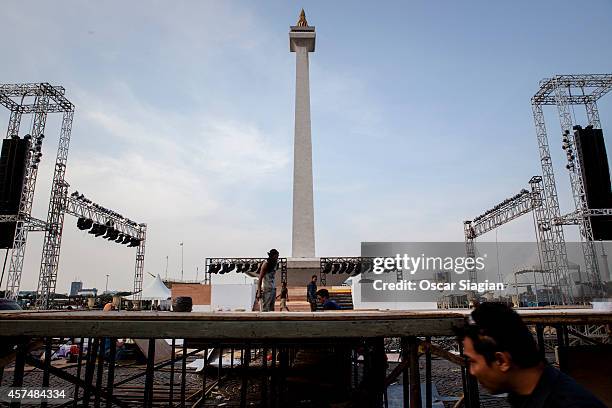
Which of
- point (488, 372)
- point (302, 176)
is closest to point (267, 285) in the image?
point (488, 372)

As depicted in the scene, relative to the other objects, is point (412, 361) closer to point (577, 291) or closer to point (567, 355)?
point (567, 355)

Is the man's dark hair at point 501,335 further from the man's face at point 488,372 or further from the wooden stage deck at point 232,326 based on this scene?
the wooden stage deck at point 232,326

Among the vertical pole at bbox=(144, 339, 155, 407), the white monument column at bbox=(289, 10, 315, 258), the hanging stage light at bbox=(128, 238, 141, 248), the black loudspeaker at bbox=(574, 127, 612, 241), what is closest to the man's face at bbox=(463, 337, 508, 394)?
the vertical pole at bbox=(144, 339, 155, 407)

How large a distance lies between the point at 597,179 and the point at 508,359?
28359 mm

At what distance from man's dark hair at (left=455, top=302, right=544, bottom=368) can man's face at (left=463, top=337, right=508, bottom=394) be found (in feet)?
0.06

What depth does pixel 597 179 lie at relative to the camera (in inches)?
955

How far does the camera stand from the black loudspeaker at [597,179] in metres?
24.2

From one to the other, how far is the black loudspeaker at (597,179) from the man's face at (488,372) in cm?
2783

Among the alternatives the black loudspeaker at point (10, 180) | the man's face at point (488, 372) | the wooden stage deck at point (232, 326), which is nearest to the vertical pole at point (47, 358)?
the wooden stage deck at point (232, 326)

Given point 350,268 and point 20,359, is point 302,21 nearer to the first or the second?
point 350,268

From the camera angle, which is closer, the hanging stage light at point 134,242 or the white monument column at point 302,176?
the white monument column at point 302,176

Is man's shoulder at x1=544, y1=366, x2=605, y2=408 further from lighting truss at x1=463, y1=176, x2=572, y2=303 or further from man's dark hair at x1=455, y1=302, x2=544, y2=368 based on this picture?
lighting truss at x1=463, y1=176, x2=572, y2=303

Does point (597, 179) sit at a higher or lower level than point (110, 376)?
higher

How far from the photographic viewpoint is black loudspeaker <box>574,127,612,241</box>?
79.4ft
